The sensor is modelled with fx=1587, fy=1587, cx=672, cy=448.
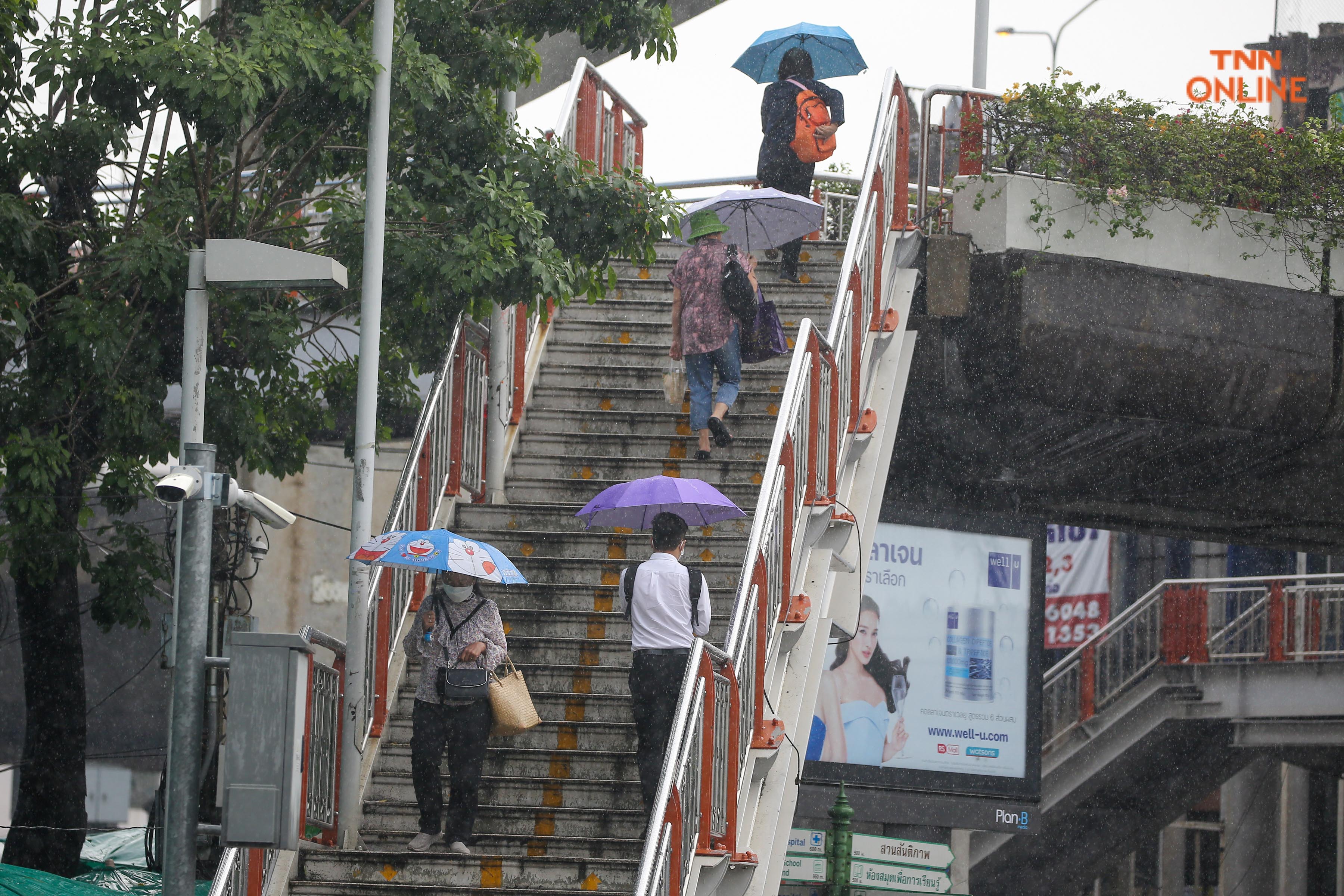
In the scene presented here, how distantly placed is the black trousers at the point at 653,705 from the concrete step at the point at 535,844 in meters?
0.31

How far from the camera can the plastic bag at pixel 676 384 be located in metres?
10.4

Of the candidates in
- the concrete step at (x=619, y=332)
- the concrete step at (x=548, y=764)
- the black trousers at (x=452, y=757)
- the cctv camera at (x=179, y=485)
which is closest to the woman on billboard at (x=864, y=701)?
the concrete step at (x=619, y=332)

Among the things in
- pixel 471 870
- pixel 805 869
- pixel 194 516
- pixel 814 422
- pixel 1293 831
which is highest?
pixel 814 422

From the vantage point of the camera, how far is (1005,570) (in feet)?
52.6

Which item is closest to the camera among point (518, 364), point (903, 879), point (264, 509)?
point (264, 509)

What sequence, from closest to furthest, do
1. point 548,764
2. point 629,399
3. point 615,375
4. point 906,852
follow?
point 548,764 → point 629,399 → point 615,375 → point 906,852

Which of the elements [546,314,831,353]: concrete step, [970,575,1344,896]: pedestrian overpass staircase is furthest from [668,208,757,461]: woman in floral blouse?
[970,575,1344,896]: pedestrian overpass staircase

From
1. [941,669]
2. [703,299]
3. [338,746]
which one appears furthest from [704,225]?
[941,669]

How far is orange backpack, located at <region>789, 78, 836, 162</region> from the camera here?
1137 cm

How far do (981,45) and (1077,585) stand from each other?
13.2m

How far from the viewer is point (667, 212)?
912cm

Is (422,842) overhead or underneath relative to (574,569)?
underneath

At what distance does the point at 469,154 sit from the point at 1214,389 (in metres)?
6.21

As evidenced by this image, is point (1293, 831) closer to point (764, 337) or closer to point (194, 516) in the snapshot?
point (764, 337)
